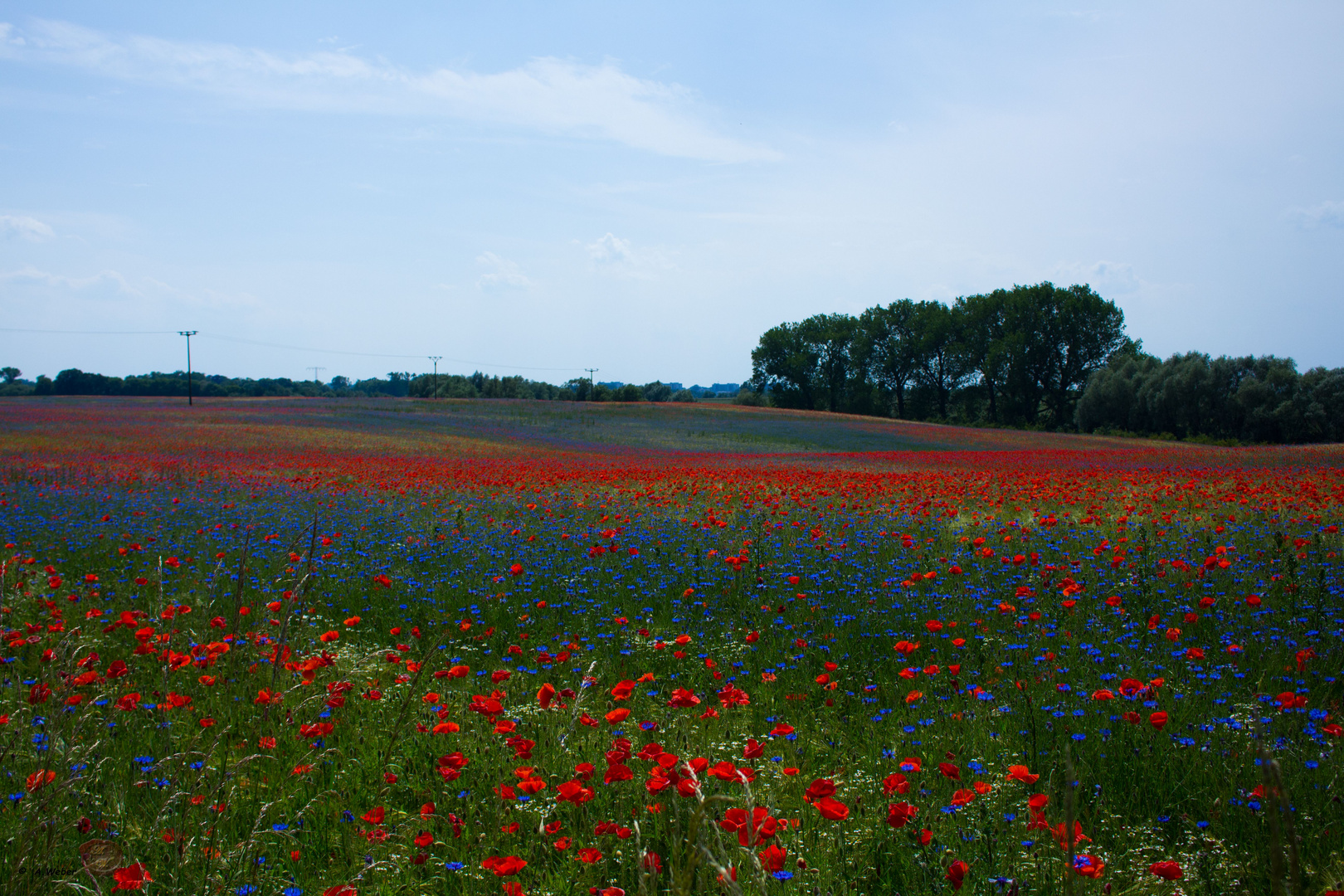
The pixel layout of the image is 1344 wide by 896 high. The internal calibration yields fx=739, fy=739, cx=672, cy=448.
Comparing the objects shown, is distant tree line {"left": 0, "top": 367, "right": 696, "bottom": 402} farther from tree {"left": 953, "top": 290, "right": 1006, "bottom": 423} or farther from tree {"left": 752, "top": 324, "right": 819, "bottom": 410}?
tree {"left": 953, "top": 290, "right": 1006, "bottom": 423}

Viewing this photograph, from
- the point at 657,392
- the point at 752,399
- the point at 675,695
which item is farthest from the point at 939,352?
the point at 675,695

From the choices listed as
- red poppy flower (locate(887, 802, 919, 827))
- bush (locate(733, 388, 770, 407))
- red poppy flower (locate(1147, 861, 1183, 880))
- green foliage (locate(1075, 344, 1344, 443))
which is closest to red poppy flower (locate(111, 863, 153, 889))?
red poppy flower (locate(887, 802, 919, 827))

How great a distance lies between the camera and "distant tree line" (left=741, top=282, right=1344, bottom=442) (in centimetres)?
4369

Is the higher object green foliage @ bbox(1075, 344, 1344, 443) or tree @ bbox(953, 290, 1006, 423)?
tree @ bbox(953, 290, 1006, 423)

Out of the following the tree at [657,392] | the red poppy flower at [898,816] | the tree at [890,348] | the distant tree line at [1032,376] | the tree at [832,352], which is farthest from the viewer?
the tree at [657,392]

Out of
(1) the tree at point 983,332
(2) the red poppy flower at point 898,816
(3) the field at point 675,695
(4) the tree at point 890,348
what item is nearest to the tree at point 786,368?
(4) the tree at point 890,348

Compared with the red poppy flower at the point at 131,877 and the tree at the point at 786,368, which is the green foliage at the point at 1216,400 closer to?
the tree at the point at 786,368

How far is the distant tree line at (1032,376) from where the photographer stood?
4369 centimetres

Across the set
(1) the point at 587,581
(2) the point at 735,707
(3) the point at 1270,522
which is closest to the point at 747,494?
(1) the point at 587,581

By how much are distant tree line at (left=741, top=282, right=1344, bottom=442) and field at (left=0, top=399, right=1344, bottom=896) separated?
137ft

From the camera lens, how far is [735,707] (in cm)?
445

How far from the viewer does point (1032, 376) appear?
67.6 m

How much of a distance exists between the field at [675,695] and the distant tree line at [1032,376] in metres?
41.9

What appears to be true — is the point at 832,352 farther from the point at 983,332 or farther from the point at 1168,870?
the point at 1168,870
